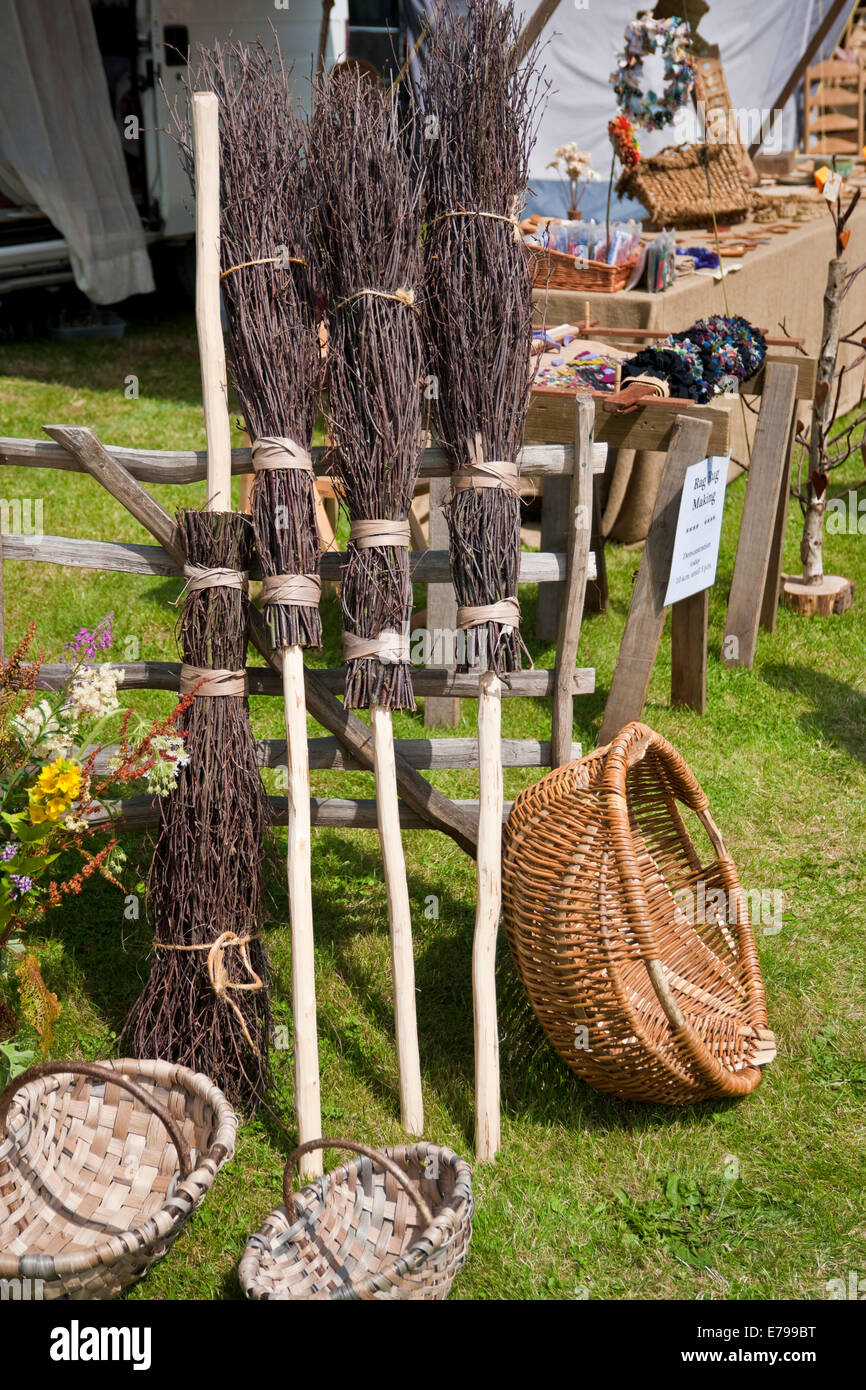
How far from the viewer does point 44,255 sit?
827 cm

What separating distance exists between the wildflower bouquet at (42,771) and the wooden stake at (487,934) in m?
0.63

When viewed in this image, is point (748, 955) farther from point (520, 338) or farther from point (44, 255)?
point (44, 255)

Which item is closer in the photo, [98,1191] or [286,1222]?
[286,1222]

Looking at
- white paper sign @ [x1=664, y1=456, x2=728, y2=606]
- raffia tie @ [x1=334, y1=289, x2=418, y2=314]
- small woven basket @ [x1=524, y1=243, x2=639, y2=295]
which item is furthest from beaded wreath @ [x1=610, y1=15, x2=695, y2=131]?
raffia tie @ [x1=334, y1=289, x2=418, y2=314]

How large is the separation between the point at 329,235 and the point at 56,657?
221 centimetres

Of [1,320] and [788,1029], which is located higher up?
[1,320]

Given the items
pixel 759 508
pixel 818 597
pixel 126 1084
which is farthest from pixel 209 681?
pixel 818 597

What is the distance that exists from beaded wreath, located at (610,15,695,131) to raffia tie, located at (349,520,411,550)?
171 inches

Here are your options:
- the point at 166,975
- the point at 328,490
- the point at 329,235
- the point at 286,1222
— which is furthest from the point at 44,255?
the point at 286,1222

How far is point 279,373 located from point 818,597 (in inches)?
123

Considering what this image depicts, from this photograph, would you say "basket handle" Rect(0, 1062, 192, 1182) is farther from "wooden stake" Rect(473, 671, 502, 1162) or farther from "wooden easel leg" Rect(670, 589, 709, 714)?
"wooden easel leg" Rect(670, 589, 709, 714)

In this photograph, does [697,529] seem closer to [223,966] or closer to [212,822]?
[212,822]

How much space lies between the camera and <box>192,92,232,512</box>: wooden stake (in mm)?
2490
